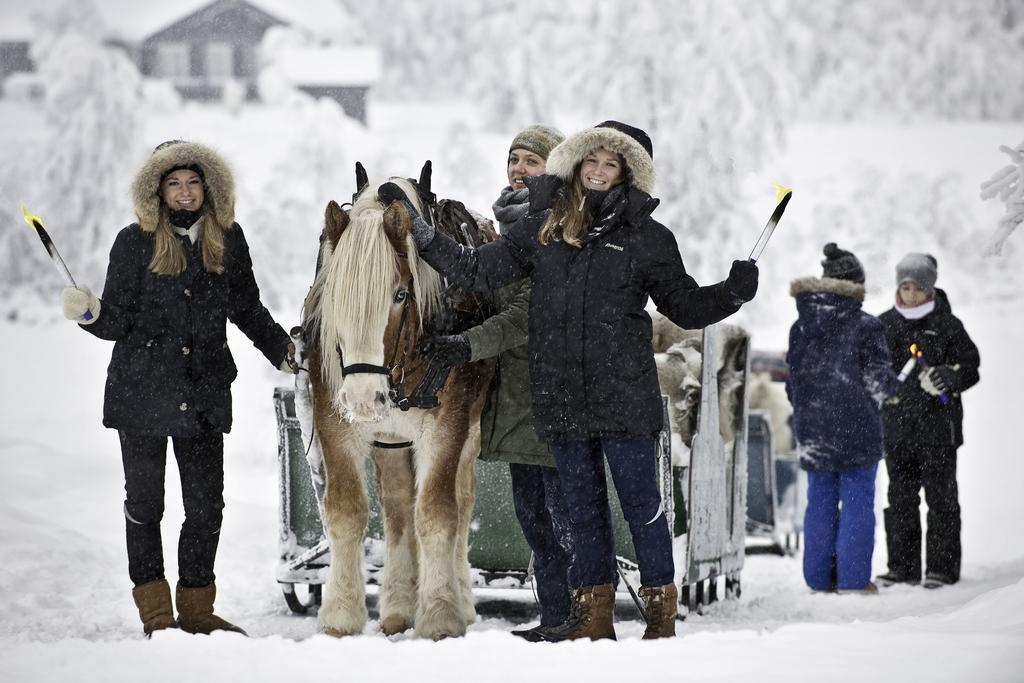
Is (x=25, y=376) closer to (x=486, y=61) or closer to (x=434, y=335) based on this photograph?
(x=486, y=61)

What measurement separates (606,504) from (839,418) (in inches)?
113

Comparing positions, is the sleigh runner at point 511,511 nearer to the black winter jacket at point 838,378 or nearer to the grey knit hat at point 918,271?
the black winter jacket at point 838,378

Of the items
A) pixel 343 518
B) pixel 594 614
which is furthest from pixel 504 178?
pixel 594 614

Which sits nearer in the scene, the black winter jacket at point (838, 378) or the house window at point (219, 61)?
the black winter jacket at point (838, 378)

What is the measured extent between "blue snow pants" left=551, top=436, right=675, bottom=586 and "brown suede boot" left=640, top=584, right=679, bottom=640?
1.2 inches

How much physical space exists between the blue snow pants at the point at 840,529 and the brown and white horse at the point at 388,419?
2553 millimetres

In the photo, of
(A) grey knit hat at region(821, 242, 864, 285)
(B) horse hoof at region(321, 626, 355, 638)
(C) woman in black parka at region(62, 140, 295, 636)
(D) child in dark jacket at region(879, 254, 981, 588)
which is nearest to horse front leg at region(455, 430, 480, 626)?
(B) horse hoof at region(321, 626, 355, 638)

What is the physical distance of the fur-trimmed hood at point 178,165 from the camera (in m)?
4.86

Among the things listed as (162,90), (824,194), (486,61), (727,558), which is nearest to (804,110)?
(824,194)

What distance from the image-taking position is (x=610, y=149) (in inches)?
169

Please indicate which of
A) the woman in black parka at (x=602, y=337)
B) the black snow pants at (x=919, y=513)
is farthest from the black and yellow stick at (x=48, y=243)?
the black snow pants at (x=919, y=513)

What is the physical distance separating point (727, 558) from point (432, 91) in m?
24.7

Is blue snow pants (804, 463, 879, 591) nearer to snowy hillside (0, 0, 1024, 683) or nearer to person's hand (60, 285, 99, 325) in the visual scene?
snowy hillside (0, 0, 1024, 683)

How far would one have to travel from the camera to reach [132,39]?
93.7 ft
